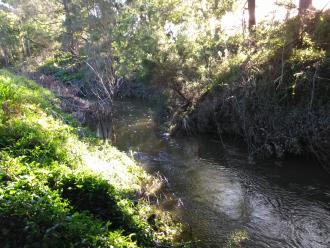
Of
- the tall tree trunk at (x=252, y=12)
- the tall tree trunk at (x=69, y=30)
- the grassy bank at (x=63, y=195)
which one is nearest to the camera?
the grassy bank at (x=63, y=195)

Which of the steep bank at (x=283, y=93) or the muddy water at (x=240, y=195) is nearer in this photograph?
the muddy water at (x=240, y=195)

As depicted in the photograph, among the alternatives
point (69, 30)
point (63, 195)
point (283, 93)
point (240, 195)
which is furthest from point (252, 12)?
point (69, 30)

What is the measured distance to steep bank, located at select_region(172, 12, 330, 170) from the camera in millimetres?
12070

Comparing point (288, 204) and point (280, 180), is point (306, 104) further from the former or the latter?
point (288, 204)

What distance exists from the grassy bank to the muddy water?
1243mm

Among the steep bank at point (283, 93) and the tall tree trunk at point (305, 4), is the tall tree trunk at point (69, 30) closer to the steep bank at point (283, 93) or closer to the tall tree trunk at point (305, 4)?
the steep bank at point (283, 93)

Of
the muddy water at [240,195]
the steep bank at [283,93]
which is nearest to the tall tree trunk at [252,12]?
the steep bank at [283,93]

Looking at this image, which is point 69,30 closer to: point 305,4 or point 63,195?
point 305,4

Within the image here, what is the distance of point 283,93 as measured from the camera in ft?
43.9

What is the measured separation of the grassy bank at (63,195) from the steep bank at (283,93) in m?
5.56

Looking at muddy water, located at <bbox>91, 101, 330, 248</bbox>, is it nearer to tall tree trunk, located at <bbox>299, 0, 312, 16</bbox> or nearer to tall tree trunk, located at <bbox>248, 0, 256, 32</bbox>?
tall tree trunk, located at <bbox>299, 0, 312, 16</bbox>

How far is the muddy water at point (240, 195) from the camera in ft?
27.5

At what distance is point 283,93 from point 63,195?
989 cm

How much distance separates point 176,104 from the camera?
20.1 m
